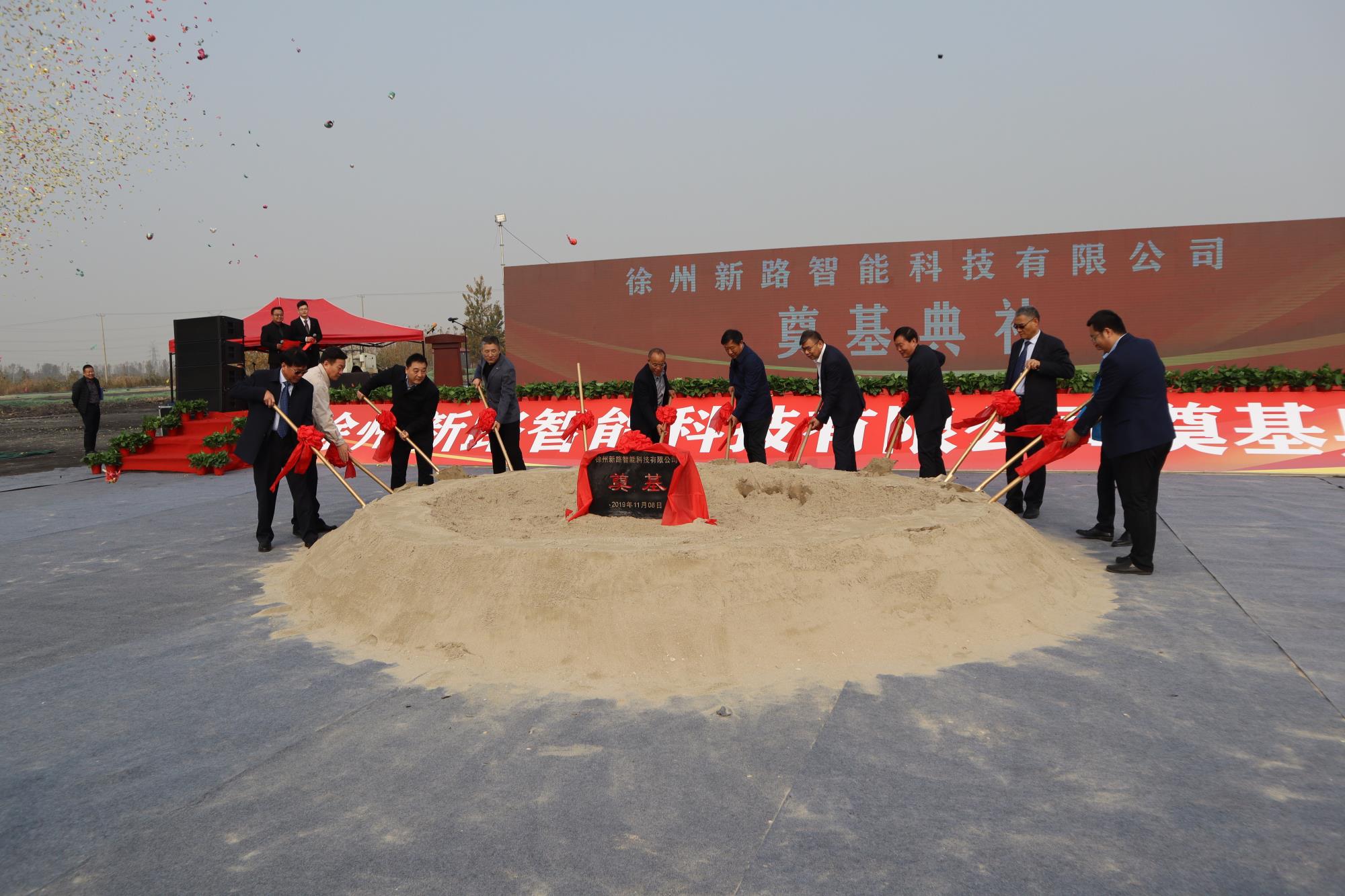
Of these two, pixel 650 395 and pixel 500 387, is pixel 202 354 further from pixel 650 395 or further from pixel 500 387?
pixel 650 395

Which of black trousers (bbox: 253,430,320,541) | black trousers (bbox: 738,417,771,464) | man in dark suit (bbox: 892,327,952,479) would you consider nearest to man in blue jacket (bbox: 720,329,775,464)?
black trousers (bbox: 738,417,771,464)

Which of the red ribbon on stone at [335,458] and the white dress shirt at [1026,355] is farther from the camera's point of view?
the white dress shirt at [1026,355]

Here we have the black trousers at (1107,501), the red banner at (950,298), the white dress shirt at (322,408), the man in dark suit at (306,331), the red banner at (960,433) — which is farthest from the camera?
the red banner at (950,298)

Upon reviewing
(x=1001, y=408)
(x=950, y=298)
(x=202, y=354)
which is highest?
(x=950, y=298)

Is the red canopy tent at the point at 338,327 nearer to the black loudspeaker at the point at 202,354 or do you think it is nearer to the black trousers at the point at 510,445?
the black loudspeaker at the point at 202,354

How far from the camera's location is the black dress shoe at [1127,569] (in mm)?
5102

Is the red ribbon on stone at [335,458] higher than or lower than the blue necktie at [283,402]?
lower

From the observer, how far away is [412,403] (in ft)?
24.0

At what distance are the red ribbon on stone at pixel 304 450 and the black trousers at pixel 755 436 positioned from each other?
3578mm

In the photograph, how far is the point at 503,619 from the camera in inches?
155

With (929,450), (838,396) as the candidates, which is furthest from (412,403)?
(929,450)

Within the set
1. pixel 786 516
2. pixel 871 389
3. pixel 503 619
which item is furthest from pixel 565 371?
pixel 503 619

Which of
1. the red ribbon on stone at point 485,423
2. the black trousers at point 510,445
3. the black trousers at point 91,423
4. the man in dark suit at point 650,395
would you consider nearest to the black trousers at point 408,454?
the red ribbon on stone at point 485,423

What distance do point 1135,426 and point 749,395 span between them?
10.6ft
